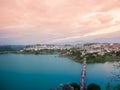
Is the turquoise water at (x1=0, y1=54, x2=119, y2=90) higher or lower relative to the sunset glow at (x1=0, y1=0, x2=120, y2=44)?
lower

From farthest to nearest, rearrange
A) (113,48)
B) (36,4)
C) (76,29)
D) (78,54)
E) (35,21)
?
(78,54)
(113,48)
(76,29)
(35,21)
(36,4)

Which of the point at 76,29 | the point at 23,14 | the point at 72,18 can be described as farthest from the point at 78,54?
the point at 23,14

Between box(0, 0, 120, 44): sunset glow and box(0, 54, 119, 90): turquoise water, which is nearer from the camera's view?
box(0, 0, 120, 44): sunset glow

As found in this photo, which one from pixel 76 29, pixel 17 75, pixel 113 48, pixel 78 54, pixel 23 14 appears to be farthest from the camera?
pixel 17 75

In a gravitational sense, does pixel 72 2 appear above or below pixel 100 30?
above

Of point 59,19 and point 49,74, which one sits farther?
point 49,74

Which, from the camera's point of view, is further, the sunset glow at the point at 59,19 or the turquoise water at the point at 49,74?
the turquoise water at the point at 49,74

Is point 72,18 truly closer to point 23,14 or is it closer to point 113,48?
point 23,14

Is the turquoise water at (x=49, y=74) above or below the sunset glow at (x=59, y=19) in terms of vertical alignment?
below

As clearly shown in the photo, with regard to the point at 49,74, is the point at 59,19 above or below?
above

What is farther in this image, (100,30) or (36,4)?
(100,30)

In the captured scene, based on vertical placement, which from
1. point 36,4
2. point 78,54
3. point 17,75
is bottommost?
point 17,75
